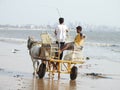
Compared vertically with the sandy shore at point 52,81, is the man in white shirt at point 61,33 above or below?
above

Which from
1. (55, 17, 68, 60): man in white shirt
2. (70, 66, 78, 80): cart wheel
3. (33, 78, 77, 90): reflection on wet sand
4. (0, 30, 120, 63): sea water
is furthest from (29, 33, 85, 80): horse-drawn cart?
(0, 30, 120, 63): sea water

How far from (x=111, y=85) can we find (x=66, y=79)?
187 cm

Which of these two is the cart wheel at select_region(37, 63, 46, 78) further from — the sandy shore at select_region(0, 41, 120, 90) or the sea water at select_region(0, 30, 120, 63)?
the sea water at select_region(0, 30, 120, 63)

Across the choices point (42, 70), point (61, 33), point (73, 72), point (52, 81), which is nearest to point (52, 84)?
point (52, 81)

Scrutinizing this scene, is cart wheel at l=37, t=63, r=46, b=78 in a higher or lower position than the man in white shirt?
lower

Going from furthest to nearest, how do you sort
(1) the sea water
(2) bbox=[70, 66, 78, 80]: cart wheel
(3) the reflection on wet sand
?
(1) the sea water, (2) bbox=[70, 66, 78, 80]: cart wheel, (3) the reflection on wet sand

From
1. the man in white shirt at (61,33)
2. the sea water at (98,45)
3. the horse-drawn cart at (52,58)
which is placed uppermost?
→ the man in white shirt at (61,33)

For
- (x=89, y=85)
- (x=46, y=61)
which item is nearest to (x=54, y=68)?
(x=46, y=61)

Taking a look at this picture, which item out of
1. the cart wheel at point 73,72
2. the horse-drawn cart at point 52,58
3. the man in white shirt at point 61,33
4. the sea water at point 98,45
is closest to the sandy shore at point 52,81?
the cart wheel at point 73,72

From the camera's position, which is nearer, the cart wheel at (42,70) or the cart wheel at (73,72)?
the cart wheel at (42,70)

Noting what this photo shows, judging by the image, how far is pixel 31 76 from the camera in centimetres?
1648

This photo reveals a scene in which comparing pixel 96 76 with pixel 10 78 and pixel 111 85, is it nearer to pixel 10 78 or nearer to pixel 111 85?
pixel 111 85

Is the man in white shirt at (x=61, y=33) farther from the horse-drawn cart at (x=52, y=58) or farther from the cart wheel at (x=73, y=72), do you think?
the cart wheel at (x=73, y=72)

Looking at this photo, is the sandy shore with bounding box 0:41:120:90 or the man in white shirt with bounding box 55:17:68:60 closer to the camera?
the sandy shore with bounding box 0:41:120:90
